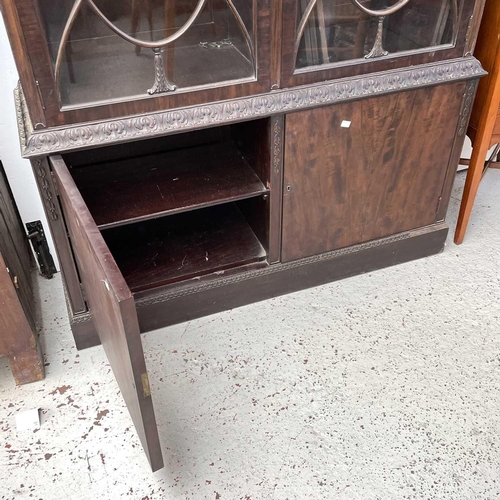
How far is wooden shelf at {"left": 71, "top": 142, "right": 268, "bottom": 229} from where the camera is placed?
156 cm

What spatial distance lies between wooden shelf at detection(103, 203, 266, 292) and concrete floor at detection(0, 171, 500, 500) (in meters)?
0.17

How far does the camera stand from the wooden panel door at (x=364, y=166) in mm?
1572

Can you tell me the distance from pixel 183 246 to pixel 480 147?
102cm

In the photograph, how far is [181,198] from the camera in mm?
1604

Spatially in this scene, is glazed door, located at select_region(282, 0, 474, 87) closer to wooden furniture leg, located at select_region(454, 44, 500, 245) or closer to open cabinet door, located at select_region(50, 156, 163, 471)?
wooden furniture leg, located at select_region(454, 44, 500, 245)

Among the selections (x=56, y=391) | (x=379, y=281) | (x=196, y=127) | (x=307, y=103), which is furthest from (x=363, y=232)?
(x=56, y=391)

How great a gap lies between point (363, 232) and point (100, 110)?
36.2 inches

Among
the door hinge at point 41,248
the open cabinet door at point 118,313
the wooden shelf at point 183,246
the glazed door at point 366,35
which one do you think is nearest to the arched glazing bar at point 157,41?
the glazed door at point 366,35

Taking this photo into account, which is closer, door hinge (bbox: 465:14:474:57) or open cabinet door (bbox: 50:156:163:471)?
open cabinet door (bbox: 50:156:163:471)

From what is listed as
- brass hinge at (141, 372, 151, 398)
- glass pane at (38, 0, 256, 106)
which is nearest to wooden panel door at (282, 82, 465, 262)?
glass pane at (38, 0, 256, 106)

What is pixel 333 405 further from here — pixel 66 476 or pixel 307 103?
pixel 307 103

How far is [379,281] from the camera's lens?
1.89 m

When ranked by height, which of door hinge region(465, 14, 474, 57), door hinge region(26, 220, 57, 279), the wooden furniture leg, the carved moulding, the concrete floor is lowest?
the concrete floor

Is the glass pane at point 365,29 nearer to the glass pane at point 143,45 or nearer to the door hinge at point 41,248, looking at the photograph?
the glass pane at point 143,45
